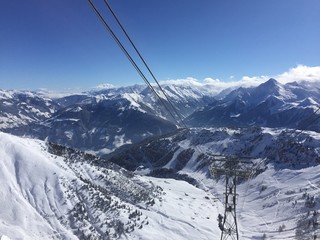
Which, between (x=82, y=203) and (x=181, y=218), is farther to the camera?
(x=181, y=218)

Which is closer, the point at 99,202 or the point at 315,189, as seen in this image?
the point at 99,202

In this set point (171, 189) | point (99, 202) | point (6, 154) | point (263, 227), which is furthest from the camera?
point (171, 189)

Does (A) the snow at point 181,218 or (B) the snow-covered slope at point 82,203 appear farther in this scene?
(A) the snow at point 181,218

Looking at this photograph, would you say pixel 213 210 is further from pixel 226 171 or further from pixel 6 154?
pixel 226 171

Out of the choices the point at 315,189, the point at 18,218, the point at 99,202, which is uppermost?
the point at 315,189

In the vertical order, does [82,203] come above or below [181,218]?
below

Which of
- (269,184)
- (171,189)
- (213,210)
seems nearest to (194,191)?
(171,189)

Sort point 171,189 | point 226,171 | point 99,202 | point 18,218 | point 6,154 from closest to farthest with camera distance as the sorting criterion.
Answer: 1. point 226,171
2. point 18,218
3. point 99,202
4. point 6,154
5. point 171,189

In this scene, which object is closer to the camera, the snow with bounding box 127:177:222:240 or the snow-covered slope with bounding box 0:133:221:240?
the snow-covered slope with bounding box 0:133:221:240
